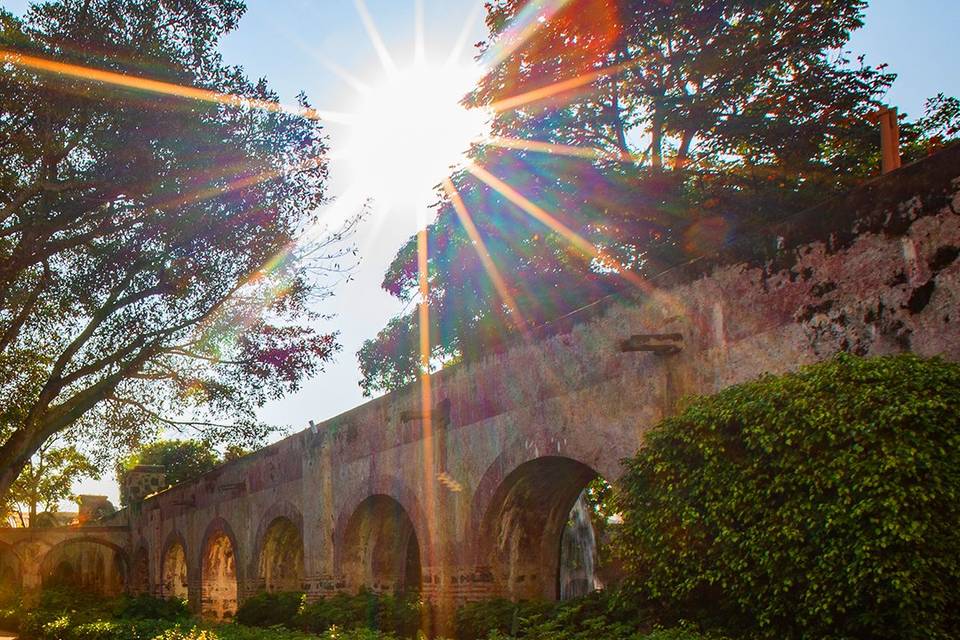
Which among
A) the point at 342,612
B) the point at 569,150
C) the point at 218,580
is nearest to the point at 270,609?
the point at 342,612

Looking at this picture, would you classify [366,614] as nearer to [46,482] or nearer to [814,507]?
[814,507]

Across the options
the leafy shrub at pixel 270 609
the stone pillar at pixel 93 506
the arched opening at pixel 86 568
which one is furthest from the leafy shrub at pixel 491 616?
the stone pillar at pixel 93 506

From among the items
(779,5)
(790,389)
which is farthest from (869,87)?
(790,389)

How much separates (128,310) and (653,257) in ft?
26.4

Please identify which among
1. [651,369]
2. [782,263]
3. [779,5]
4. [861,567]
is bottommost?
[861,567]

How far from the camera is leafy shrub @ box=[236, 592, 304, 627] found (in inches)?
563

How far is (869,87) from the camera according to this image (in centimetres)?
1494

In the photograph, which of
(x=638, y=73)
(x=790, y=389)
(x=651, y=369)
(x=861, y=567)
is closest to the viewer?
(x=861, y=567)

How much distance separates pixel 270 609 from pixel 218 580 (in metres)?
8.57

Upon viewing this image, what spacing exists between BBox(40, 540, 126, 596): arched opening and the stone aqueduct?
16299 millimetres

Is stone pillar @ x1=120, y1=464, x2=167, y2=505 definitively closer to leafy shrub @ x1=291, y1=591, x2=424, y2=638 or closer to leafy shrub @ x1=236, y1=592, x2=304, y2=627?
leafy shrub @ x1=236, y1=592, x2=304, y2=627

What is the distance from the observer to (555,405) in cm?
964

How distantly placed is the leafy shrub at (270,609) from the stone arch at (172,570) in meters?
11.6

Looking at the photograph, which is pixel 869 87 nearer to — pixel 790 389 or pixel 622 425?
pixel 622 425
